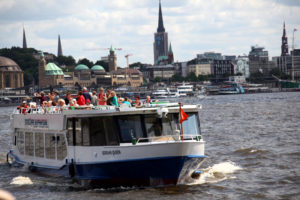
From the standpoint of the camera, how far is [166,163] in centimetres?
1806

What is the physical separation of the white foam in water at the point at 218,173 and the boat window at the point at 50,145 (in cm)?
480

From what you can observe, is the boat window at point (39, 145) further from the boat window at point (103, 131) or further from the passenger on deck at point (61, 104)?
the boat window at point (103, 131)

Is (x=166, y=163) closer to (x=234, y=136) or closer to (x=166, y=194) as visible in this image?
(x=166, y=194)

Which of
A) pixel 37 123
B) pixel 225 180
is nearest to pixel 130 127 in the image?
pixel 225 180

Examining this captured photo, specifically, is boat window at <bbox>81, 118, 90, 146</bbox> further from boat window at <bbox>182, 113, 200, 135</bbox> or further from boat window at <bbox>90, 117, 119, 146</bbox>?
boat window at <bbox>182, 113, 200, 135</bbox>

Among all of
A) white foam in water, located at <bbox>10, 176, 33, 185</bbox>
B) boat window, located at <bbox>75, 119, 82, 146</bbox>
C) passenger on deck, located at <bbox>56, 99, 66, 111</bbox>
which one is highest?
passenger on deck, located at <bbox>56, 99, 66, 111</bbox>

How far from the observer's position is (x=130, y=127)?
18547 millimetres

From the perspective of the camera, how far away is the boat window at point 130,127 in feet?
60.4

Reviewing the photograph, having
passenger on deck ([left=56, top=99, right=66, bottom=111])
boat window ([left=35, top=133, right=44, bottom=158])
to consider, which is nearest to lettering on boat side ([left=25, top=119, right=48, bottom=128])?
boat window ([left=35, top=133, right=44, bottom=158])

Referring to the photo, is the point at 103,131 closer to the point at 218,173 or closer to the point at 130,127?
the point at 130,127

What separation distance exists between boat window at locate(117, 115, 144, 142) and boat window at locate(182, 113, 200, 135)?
1.47 m

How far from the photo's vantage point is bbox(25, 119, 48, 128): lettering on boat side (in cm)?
2157

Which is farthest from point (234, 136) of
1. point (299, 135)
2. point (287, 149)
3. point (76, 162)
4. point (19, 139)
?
point (76, 162)

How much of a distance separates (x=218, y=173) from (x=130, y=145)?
558 centimetres
